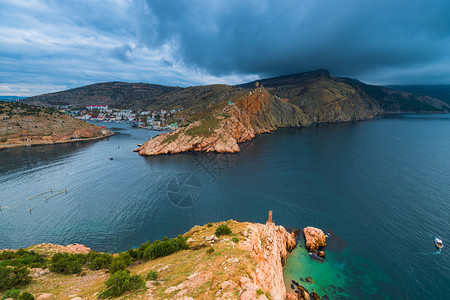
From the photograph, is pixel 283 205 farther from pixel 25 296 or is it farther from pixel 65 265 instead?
pixel 25 296

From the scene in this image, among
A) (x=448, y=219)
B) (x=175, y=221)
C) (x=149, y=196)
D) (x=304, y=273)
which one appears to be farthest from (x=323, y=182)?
(x=149, y=196)

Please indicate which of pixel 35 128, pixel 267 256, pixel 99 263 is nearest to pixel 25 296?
pixel 99 263

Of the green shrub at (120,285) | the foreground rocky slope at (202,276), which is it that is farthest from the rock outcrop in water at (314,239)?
the green shrub at (120,285)

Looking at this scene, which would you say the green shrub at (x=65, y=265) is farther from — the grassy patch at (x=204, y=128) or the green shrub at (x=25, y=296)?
the grassy patch at (x=204, y=128)

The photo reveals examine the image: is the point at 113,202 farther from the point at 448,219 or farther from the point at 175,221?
the point at 448,219

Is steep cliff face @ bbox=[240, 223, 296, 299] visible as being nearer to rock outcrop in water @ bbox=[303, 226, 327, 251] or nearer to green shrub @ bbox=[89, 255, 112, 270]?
rock outcrop in water @ bbox=[303, 226, 327, 251]

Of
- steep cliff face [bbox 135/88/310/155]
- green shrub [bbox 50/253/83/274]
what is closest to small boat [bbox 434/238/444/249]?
green shrub [bbox 50/253/83/274]
